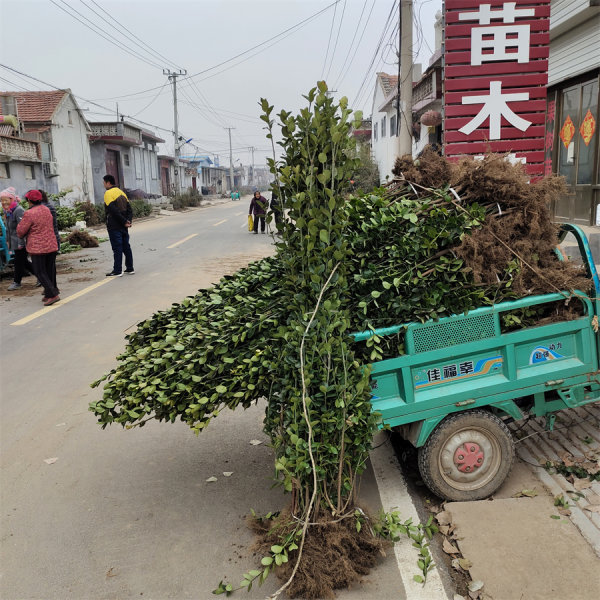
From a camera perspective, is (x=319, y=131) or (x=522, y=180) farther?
(x=522, y=180)

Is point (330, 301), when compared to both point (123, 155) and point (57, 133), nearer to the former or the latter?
point (57, 133)

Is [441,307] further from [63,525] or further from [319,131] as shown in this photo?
[63,525]

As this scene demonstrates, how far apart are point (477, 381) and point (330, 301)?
3.91ft

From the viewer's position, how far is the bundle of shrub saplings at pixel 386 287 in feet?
10.2

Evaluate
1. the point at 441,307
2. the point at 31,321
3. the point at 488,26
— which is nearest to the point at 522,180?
the point at 441,307

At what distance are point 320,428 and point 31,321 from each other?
6.73m

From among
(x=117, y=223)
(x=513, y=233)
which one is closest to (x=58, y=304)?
(x=117, y=223)

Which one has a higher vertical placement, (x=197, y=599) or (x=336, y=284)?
(x=336, y=284)

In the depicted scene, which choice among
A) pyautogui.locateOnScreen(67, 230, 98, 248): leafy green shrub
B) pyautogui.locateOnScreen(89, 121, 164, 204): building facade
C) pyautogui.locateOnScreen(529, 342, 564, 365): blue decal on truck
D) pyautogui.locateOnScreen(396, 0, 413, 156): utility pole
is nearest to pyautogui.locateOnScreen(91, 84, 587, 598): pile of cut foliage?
pyautogui.locateOnScreen(529, 342, 564, 365): blue decal on truck

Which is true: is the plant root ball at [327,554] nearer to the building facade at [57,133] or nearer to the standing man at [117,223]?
the standing man at [117,223]

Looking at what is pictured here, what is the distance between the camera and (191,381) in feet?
10.2

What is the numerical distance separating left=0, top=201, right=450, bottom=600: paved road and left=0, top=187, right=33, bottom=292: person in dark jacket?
4.25 metres

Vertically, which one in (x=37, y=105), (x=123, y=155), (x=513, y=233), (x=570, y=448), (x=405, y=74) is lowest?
(x=570, y=448)

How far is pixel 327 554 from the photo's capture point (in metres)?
2.82
